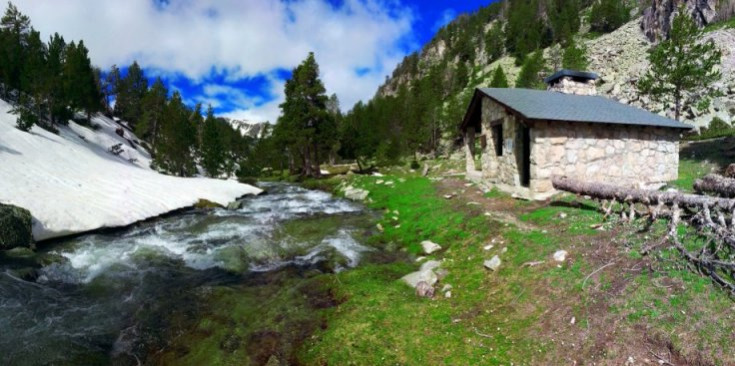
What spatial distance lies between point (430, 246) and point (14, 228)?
49.5 feet

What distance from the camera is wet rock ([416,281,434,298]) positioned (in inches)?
352

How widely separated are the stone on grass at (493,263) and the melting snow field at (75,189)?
16.7 meters

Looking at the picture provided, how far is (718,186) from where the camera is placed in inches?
394

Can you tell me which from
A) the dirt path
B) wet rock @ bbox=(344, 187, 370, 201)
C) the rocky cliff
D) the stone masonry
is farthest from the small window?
the rocky cliff

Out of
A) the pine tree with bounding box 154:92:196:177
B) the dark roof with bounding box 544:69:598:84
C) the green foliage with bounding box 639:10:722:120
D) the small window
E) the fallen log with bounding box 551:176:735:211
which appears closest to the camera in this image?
the fallen log with bounding box 551:176:735:211

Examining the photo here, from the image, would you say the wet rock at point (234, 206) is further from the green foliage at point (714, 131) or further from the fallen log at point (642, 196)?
the green foliage at point (714, 131)

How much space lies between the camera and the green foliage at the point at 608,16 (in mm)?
101000

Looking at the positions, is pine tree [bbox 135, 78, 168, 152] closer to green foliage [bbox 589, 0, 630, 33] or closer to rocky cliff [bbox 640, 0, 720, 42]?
rocky cliff [bbox 640, 0, 720, 42]

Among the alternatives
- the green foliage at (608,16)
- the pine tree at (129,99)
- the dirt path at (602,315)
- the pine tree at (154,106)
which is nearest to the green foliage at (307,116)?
the pine tree at (154,106)

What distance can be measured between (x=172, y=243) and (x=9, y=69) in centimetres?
4936

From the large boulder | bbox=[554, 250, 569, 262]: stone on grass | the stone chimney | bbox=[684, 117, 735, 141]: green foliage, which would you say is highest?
the stone chimney

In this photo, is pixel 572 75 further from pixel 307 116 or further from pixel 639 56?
pixel 639 56

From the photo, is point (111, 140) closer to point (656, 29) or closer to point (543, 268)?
point (543, 268)

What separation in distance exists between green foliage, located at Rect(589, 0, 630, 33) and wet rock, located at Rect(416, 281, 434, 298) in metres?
124
